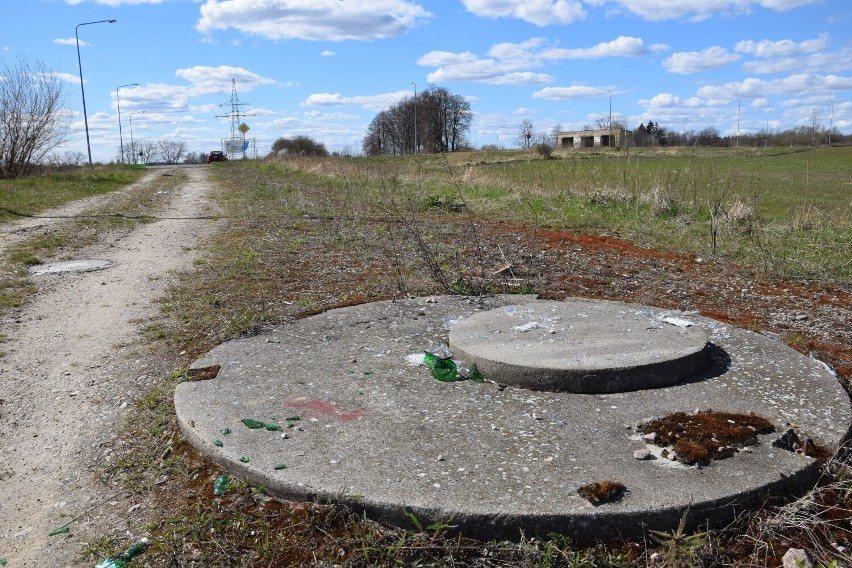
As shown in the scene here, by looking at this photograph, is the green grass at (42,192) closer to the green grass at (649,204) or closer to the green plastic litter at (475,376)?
the green grass at (649,204)

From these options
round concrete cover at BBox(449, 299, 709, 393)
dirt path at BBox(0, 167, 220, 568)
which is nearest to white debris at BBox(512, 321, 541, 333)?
round concrete cover at BBox(449, 299, 709, 393)

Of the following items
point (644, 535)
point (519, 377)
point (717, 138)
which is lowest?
point (644, 535)

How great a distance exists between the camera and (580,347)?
11.9ft

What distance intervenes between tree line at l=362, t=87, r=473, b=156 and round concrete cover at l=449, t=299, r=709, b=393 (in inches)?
2168

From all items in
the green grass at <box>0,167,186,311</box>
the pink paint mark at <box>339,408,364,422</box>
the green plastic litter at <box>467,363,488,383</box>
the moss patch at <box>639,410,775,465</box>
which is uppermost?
the green grass at <box>0,167,186,311</box>

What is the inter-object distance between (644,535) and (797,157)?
4027cm

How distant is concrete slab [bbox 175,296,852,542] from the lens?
2.40 metres

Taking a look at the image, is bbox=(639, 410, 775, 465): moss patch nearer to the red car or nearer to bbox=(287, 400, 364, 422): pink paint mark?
bbox=(287, 400, 364, 422): pink paint mark

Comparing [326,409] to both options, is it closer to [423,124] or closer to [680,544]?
[680,544]

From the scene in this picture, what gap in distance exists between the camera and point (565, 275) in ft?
21.1

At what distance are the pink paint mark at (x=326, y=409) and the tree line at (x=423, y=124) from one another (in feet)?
184

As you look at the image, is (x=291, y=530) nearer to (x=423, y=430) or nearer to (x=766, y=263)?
(x=423, y=430)

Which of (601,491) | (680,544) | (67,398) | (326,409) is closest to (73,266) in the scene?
(67,398)

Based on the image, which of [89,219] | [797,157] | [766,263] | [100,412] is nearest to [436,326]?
[100,412]
